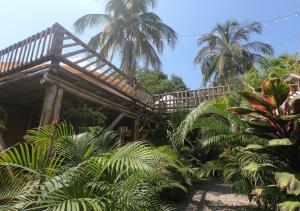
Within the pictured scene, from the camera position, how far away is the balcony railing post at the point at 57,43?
5.37 m

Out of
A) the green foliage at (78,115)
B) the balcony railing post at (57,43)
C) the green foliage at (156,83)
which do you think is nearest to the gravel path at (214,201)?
the green foliage at (78,115)

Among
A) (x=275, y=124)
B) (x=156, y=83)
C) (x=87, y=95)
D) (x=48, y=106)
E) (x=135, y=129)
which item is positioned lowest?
(x=275, y=124)

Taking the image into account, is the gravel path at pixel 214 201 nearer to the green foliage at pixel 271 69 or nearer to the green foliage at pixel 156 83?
the green foliage at pixel 271 69

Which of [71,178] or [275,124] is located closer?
[71,178]

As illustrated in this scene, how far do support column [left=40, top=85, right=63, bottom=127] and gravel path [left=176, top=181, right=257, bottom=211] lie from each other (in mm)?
3192

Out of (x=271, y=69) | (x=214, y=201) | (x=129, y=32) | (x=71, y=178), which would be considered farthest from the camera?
(x=129, y=32)

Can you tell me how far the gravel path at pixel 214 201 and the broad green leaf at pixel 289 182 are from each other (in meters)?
2.48

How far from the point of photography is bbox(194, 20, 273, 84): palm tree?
59.6 ft

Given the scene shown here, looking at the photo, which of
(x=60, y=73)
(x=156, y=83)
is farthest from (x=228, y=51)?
(x=60, y=73)

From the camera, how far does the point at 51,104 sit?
537 centimetres

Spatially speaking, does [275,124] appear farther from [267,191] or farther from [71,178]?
[71,178]

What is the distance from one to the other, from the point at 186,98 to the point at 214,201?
5983 millimetres

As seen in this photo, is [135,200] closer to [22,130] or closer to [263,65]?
[263,65]

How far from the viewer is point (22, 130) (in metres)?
9.55
